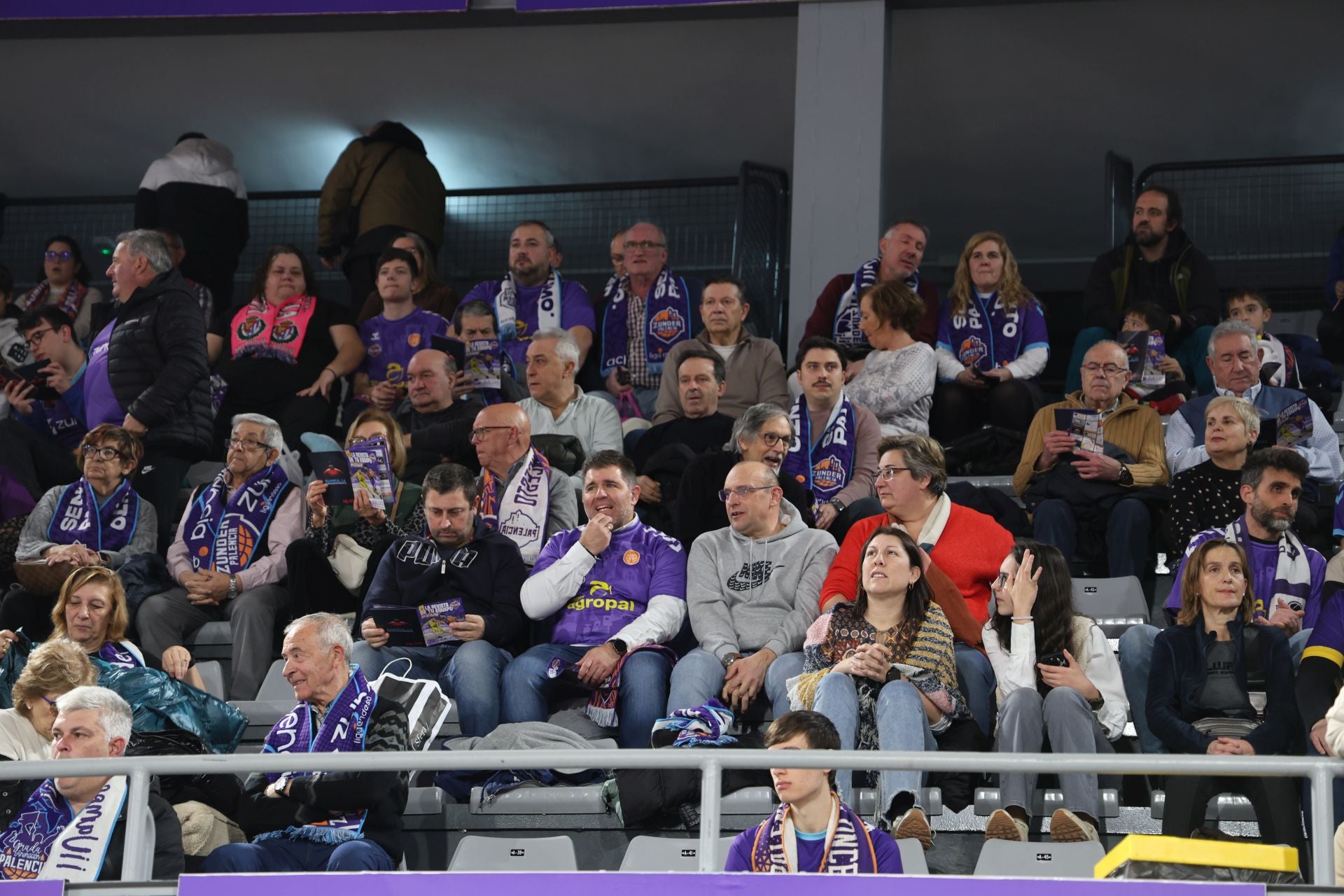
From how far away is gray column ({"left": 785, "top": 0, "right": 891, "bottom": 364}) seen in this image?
8516 mm

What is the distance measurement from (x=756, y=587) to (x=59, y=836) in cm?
216

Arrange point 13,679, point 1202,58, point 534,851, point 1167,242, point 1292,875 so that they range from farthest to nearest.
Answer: point 1202,58 < point 1167,242 < point 13,679 < point 534,851 < point 1292,875

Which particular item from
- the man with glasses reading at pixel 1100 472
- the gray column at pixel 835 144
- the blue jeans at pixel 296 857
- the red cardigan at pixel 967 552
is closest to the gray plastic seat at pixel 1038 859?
the red cardigan at pixel 967 552

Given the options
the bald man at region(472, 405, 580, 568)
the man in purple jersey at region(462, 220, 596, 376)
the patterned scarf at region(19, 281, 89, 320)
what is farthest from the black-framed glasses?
the patterned scarf at region(19, 281, 89, 320)

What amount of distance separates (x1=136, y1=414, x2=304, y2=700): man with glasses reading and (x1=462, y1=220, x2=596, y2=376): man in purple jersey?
165 centimetres

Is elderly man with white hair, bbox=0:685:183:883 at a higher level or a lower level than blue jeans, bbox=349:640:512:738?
lower

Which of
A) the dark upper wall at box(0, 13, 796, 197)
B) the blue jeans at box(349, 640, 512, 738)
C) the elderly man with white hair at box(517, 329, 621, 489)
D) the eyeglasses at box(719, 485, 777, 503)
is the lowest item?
the blue jeans at box(349, 640, 512, 738)

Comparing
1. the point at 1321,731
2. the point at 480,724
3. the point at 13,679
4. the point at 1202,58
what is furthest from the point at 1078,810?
the point at 1202,58

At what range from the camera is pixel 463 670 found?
5395 mm

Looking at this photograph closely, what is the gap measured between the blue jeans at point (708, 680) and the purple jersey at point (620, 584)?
0.36 metres

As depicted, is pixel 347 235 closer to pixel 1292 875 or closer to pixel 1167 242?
pixel 1167 242

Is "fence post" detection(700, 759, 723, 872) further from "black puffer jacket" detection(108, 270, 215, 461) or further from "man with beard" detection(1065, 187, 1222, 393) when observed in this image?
"man with beard" detection(1065, 187, 1222, 393)

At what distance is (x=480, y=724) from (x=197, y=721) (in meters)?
0.79

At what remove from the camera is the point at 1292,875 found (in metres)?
3.70
